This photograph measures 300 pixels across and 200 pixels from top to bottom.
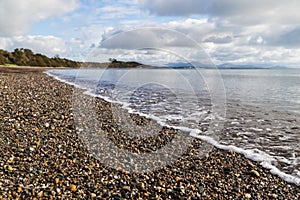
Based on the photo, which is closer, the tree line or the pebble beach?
the pebble beach

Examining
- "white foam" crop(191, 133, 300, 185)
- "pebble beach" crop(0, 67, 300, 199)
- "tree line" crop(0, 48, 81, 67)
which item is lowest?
"white foam" crop(191, 133, 300, 185)

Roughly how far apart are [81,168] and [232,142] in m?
6.06

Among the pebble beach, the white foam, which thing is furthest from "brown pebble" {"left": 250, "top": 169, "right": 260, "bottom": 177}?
the white foam

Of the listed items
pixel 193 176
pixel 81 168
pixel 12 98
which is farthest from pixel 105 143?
pixel 12 98

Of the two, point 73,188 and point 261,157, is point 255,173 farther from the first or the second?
point 73,188

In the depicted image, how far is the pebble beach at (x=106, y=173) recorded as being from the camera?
5172mm

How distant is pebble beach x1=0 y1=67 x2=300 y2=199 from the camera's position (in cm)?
517

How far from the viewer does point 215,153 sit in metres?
8.17

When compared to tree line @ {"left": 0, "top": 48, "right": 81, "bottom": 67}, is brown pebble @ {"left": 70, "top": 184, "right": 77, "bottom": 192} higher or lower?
lower

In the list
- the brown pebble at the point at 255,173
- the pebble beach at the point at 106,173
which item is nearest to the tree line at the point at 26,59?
the pebble beach at the point at 106,173

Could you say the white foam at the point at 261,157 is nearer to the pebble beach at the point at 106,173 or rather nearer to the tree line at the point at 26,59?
the pebble beach at the point at 106,173

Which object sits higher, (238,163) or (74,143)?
(74,143)

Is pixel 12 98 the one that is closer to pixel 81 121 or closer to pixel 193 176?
pixel 81 121

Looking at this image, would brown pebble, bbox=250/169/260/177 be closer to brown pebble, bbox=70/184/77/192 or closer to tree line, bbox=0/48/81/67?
brown pebble, bbox=70/184/77/192
